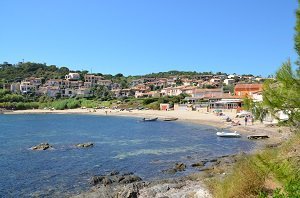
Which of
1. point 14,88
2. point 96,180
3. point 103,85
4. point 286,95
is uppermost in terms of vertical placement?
point 103,85

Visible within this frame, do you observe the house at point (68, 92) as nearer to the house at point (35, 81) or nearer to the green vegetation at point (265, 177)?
the house at point (35, 81)

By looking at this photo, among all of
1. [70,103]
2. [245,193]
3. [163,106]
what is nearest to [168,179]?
[245,193]

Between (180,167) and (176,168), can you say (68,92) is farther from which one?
(176,168)

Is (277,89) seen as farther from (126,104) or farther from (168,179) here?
(126,104)

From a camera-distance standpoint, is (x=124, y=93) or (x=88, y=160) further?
(x=124, y=93)

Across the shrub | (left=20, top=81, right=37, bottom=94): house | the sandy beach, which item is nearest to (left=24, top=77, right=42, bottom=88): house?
(left=20, top=81, right=37, bottom=94): house

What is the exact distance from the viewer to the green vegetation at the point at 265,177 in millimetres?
9117

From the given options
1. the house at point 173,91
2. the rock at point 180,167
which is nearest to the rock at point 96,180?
the rock at point 180,167

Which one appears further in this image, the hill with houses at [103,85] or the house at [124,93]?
the house at [124,93]

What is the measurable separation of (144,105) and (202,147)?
76.9 meters

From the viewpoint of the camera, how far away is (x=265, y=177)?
41.9 feet

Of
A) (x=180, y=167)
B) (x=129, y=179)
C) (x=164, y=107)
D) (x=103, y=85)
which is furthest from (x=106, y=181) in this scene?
(x=103, y=85)

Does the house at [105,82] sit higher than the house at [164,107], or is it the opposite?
the house at [105,82]

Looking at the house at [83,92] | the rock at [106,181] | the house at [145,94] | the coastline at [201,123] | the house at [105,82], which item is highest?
the house at [105,82]
